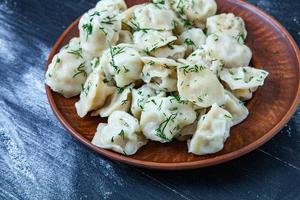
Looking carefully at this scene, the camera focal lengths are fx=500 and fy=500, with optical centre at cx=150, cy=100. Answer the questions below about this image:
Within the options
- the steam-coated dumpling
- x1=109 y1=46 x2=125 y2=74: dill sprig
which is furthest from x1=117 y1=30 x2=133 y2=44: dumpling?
the steam-coated dumpling

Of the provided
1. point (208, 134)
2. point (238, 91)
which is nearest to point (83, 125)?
point (208, 134)

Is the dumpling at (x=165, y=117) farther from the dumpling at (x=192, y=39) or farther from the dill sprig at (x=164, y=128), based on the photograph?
the dumpling at (x=192, y=39)

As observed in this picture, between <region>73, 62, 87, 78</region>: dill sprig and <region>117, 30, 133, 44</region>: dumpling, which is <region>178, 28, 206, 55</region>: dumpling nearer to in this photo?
<region>117, 30, 133, 44</region>: dumpling

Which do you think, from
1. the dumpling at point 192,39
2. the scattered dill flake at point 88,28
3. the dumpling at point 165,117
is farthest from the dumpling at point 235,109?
the scattered dill flake at point 88,28

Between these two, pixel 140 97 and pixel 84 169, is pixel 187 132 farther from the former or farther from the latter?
pixel 84 169

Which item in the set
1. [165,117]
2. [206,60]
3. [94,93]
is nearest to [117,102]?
[94,93]

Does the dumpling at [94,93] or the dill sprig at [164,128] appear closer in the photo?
the dill sprig at [164,128]
